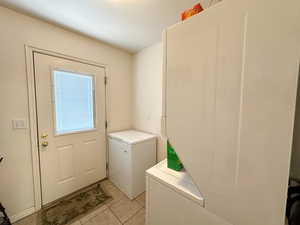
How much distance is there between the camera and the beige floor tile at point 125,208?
5.05ft

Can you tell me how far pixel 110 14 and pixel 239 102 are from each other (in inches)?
61.4

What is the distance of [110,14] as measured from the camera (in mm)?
1395

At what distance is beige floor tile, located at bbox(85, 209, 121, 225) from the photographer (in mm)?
1448

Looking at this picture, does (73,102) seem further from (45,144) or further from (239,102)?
(239,102)

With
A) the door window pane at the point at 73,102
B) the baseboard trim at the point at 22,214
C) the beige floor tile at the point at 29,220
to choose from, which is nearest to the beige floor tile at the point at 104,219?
the beige floor tile at the point at 29,220

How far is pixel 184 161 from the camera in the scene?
781 millimetres

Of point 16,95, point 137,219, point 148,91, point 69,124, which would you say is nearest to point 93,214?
point 137,219

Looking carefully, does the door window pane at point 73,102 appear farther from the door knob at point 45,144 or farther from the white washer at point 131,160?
the white washer at point 131,160

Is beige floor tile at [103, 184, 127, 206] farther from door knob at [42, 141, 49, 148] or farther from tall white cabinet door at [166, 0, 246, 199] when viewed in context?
tall white cabinet door at [166, 0, 246, 199]

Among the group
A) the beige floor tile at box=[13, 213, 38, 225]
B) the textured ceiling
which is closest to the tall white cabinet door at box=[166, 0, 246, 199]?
the textured ceiling

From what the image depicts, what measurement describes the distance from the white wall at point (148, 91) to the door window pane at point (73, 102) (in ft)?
2.62

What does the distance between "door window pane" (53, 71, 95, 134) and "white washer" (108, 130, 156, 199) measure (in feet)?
1.65

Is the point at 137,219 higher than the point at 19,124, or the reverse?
the point at 19,124

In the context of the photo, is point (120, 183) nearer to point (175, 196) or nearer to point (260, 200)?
point (175, 196)
